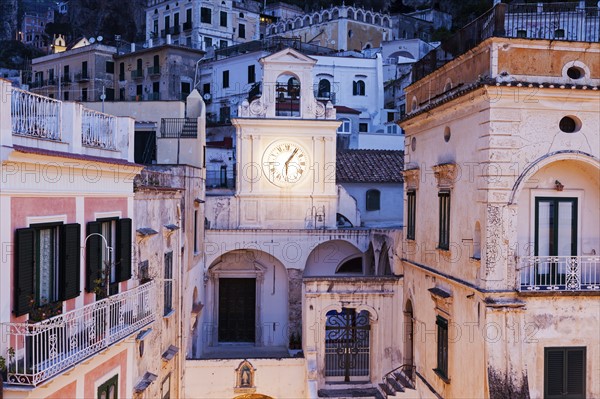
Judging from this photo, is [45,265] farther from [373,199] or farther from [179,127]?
[373,199]

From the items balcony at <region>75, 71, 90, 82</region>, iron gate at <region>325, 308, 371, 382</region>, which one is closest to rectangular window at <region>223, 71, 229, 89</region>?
balcony at <region>75, 71, 90, 82</region>

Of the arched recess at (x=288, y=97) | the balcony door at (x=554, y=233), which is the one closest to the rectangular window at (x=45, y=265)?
the balcony door at (x=554, y=233)

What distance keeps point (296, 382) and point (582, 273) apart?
35.6 feet

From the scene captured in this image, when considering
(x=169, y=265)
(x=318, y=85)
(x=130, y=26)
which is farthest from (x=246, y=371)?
(x=130, y=26)

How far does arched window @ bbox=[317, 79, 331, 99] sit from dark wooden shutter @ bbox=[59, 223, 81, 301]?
35881mm

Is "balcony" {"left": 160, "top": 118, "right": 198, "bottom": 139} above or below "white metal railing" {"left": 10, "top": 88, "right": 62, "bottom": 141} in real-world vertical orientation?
above

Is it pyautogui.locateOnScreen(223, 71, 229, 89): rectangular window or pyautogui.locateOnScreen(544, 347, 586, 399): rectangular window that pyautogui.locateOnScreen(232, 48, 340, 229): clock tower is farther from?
pyautogui.locateOnScreen(223, 71, 229, 89): rectangular window

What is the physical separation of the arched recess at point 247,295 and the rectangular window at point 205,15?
3827 cm

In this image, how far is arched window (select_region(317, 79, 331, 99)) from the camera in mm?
46750

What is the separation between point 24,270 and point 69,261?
1.37m

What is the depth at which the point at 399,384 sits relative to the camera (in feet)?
71.6

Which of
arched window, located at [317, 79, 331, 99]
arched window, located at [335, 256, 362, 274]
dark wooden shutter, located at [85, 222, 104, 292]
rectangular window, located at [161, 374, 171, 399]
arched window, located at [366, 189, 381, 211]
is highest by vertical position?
arched window, located at [317, 79, 331, 99]

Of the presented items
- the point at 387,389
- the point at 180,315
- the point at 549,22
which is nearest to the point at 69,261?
the point at 180,315

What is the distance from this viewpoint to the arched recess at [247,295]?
3031cm
